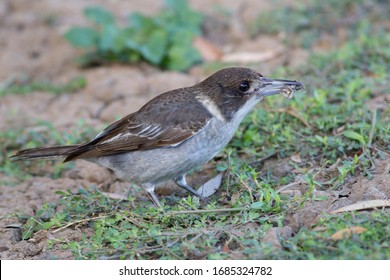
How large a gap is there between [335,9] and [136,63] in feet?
9.62

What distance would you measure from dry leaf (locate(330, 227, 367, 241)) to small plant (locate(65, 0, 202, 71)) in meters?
4.71

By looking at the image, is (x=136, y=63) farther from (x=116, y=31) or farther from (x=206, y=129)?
(x=206, y=129)

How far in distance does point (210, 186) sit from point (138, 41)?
347cm

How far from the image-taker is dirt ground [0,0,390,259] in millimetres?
5396

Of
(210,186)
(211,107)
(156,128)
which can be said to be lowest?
(210,186)

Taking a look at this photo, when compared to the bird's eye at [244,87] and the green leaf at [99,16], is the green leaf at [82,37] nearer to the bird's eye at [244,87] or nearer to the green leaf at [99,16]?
the green leaf at [99,16]

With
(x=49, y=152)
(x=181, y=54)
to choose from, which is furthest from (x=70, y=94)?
(x=49, y=152)

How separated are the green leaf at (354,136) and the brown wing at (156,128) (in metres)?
1.24

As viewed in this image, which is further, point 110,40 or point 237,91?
point 110,40

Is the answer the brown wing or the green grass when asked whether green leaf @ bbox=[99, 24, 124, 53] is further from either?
the brown wing

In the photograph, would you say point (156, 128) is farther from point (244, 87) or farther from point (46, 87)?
point (46, 87)

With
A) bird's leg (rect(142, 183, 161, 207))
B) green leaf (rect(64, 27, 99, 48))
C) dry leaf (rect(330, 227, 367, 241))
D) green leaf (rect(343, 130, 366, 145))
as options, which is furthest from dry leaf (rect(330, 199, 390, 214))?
green leaf (rect(64, 27, 99, 48))

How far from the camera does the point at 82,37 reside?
899cm

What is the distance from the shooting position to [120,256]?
476 centimetres
